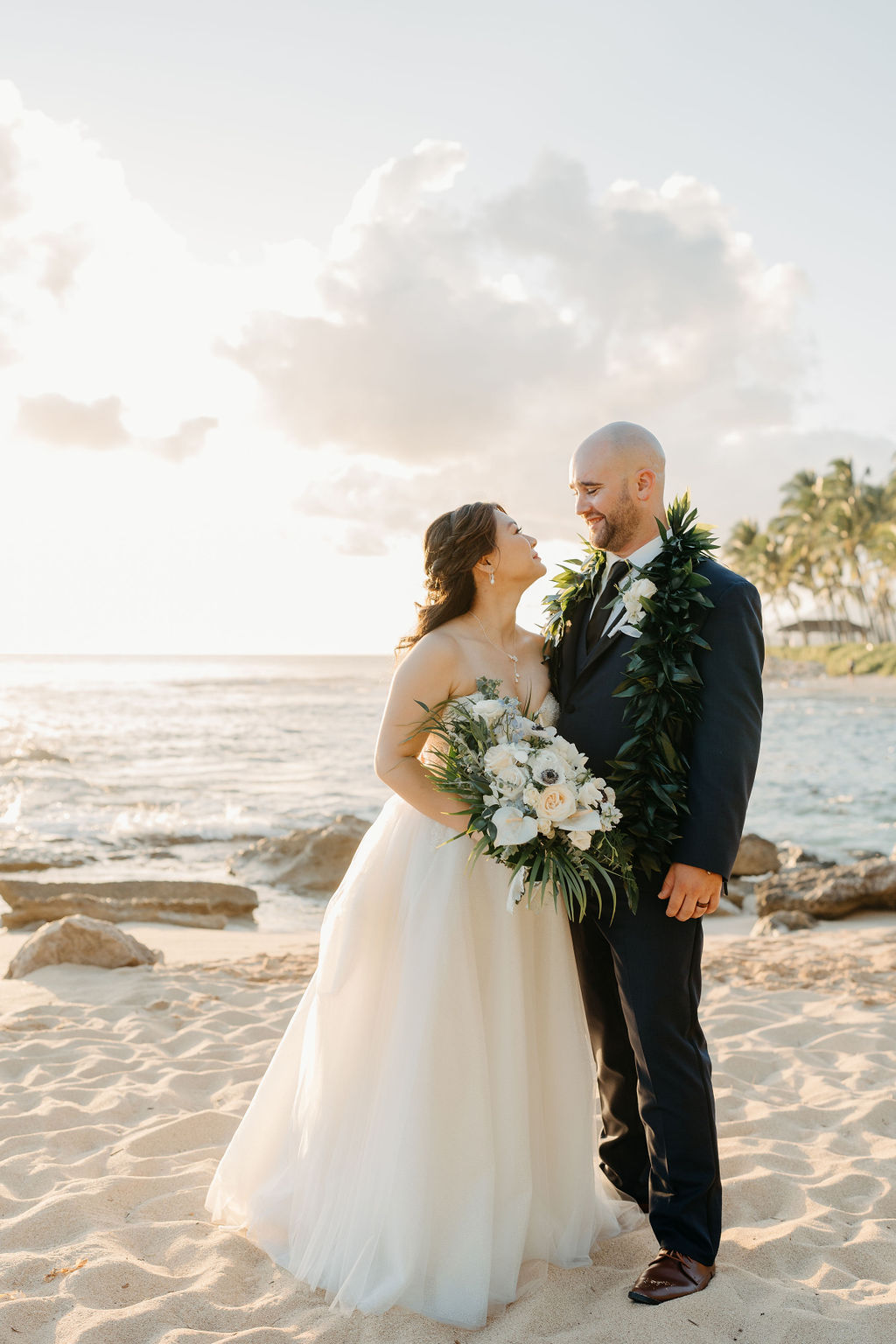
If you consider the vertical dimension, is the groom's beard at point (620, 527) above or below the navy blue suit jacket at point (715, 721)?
above

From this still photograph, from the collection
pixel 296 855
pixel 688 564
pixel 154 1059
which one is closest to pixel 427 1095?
pixel 688 564

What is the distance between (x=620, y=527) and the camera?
3375 millimetres

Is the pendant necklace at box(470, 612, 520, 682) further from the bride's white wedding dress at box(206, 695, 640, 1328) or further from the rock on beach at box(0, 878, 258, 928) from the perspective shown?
the rock on beach at box(0, 878, 258, 928)

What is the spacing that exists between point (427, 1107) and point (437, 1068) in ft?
0.37

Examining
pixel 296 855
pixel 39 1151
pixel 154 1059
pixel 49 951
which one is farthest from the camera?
pixel 296 855

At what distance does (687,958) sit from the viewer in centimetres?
303

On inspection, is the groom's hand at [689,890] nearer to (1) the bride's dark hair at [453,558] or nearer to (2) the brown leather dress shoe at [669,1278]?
(2) the brown leather dress shoe at [669,1278]

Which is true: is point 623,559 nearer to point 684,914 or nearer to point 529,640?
point 529,640

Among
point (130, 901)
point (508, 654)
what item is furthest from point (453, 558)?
point (130, 901)

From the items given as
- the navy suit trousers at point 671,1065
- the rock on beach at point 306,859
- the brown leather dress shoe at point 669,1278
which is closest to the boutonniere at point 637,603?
the navy suit trousers at point 671,1065

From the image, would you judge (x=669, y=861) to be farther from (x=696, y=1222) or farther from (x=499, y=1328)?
(x=499, y=1328)

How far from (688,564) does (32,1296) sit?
2.99m

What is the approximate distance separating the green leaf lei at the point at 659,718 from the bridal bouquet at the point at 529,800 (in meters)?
0.13

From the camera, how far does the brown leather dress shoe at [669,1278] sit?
2.80m
